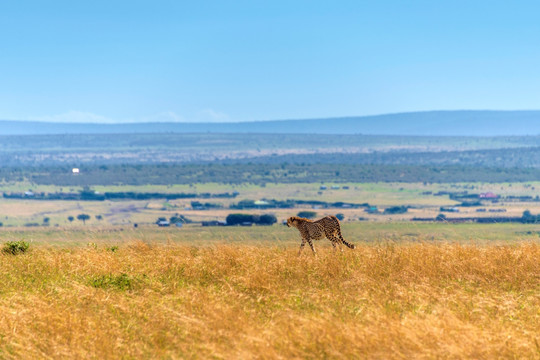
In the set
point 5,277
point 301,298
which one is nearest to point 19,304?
point 5,277

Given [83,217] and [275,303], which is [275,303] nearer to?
[275,303]

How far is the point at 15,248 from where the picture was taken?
17.6 m

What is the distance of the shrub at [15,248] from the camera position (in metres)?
17.5

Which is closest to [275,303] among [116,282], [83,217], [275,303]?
[275,303]

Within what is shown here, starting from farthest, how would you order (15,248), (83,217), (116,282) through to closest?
1. (83,217)
2. (15,248)
3. (116,282)

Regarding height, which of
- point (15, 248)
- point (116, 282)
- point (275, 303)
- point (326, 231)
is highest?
point (326, 231)

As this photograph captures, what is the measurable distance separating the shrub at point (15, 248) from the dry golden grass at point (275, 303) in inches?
40.4

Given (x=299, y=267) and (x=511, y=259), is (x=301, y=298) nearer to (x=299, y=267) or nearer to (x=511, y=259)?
(x=299, y=267)

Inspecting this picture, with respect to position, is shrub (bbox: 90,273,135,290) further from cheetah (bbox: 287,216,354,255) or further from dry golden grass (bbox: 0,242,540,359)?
cheetah (bbox: 287,216,354,255)

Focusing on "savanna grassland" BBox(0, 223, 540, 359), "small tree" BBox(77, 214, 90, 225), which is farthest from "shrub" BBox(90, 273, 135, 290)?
"small tree" BBox(77, 214, 90, 225)

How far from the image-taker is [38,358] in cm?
918

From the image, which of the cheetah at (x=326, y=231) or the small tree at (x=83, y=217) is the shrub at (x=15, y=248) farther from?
the small tree at (x=83, y=217)

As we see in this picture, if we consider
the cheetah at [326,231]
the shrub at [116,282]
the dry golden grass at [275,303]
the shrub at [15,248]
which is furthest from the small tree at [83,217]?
the shrub at [116,282]

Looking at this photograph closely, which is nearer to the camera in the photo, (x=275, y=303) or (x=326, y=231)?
(x=275, y=303)
